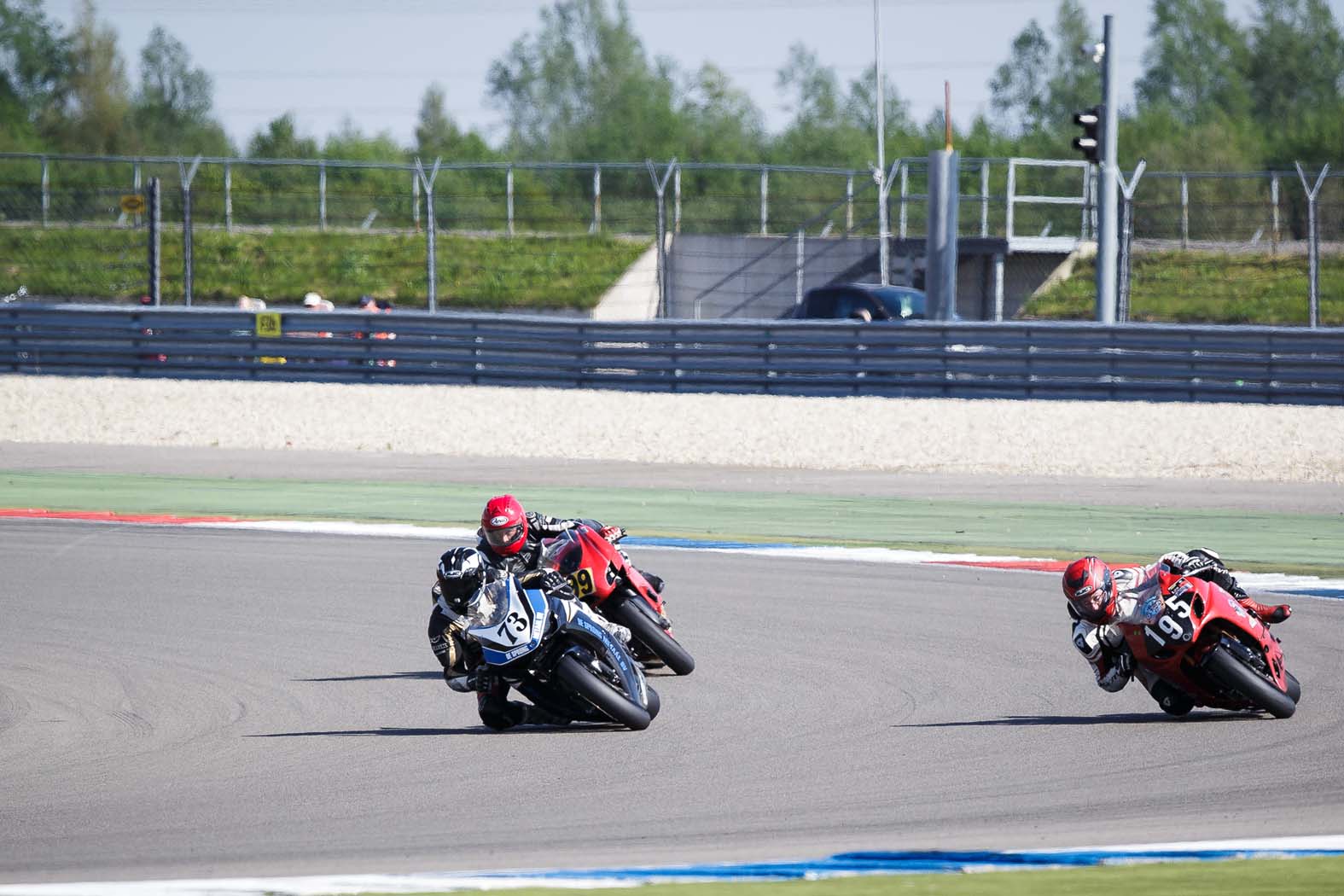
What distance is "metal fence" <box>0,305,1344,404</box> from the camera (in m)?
19.7

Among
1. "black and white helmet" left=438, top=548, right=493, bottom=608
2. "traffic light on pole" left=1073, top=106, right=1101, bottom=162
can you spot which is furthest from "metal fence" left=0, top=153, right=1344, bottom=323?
"black and white helmet" left=438, top=548, right=493, bottom=608

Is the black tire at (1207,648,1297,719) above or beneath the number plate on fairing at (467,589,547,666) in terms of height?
beneath

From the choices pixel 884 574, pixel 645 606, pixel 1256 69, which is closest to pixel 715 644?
pixel 645 606

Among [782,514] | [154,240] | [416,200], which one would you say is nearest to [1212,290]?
[416,200]

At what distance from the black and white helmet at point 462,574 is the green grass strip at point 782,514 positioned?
231 inches

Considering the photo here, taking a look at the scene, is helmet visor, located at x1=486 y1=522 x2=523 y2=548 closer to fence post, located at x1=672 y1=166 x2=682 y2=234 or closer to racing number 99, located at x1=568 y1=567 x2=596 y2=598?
racing number 99, located at x1=568 y1=567 x2=596 y2=598

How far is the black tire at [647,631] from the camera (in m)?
8.31

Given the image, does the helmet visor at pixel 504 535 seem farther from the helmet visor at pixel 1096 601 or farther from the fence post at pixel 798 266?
the fence post at pixel 798 266

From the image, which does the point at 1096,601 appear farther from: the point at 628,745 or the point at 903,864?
the point at 903,864

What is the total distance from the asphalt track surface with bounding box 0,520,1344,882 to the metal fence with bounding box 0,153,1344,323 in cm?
1482

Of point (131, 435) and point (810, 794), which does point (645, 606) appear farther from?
point (131, 435)

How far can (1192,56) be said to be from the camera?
85312mm

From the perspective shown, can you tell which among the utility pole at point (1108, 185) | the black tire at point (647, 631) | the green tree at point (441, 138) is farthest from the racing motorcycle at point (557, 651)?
the green tree at point (441, 138)

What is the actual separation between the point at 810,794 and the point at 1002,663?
2687mm
